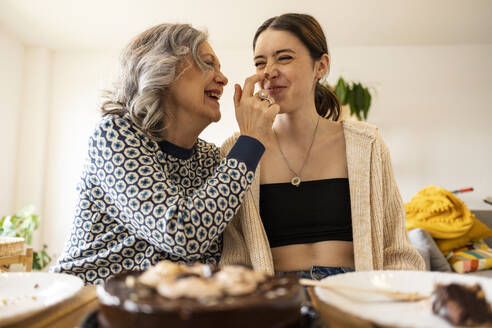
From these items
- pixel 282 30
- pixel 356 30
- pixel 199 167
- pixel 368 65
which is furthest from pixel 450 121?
pixel 199 167

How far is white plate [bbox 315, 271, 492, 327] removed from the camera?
500 mm

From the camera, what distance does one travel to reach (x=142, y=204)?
34.9 inches

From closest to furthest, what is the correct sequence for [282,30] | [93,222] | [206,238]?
[206,238]
[93,222]
[282,30]

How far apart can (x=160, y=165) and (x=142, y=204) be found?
22cm

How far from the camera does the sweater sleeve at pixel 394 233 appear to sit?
4.02 feet

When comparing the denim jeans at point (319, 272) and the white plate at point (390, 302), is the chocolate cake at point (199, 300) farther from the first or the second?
the denim jeans at point (319, 272)

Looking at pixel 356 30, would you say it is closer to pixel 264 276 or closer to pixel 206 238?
pixel 206 238

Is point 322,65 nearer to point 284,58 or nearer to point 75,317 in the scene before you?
point 284,58

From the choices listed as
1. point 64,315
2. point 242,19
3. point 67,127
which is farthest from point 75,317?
point 67,127

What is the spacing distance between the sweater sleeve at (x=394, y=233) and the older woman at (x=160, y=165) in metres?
0.49

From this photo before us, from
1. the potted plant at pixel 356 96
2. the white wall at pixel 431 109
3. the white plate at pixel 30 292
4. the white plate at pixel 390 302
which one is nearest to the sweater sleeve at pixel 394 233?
the white plate at pixel 390 302

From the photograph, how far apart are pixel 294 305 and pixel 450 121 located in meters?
5.00

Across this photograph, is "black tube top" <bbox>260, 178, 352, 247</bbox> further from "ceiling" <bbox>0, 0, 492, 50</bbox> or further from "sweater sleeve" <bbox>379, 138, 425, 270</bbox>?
"ceiling" <bbox>0, 0, 492, 50</bbox>

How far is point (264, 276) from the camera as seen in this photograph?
20.4 inches
